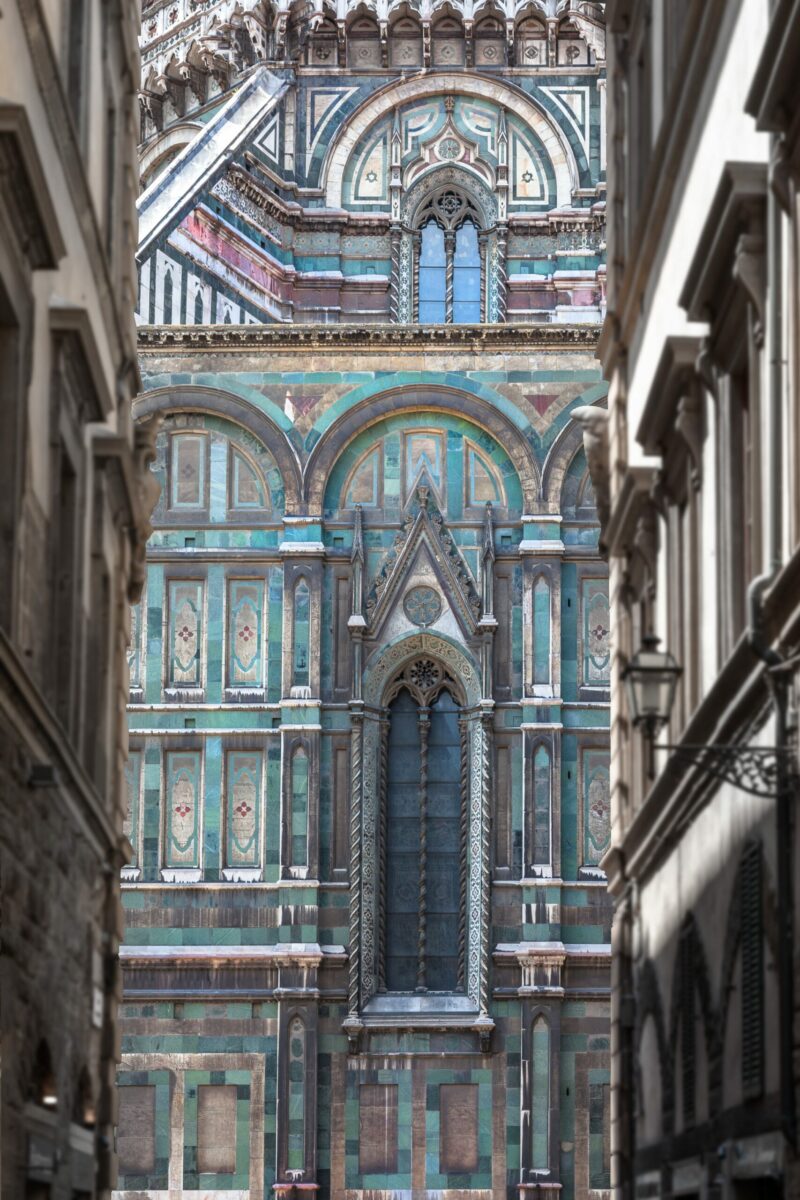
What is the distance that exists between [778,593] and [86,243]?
26.0 feet

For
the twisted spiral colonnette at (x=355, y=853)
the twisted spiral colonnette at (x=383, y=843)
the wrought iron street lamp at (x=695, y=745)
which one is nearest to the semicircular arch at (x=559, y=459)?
the twisted spiral colonnette at (x=383, y=843)

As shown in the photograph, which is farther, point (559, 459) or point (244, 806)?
point (559, 459)

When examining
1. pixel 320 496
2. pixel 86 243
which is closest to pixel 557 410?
pixel 320 496

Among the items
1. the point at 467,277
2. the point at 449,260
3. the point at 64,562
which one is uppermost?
the point at 449,260

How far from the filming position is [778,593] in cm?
1047

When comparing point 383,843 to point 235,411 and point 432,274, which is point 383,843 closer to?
point 235,411

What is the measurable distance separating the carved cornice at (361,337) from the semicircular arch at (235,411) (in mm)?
601

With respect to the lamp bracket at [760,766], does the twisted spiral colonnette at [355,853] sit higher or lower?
higher

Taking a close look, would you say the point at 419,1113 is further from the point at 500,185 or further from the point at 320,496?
the point at 500,185

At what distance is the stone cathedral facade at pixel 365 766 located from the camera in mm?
34594

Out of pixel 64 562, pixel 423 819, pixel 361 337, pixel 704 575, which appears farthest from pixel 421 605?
pixel 704 575

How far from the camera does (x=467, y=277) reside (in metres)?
42.8

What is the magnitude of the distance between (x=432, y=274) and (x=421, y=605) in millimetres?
8701

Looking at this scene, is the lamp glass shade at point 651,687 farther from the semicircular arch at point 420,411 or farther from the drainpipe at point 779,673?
the semicircular arch at point 420,411
